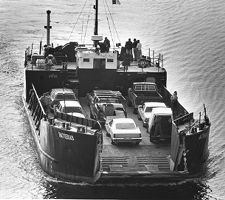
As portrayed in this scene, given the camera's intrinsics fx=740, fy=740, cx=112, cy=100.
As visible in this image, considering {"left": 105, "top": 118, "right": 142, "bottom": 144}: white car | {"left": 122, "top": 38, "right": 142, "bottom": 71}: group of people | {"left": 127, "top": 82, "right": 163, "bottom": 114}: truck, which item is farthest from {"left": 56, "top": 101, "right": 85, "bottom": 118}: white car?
{"left": 122, "top": 38, "right": 142, "bottom": 71}: group of people

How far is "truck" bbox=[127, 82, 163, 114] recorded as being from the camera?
→ 1965 inches

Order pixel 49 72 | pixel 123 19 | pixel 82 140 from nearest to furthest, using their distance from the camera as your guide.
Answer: pixel 82 140 < pixel 49 72 < pixel 123 19

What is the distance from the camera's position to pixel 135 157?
136 feet

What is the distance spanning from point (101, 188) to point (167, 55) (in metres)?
34.9

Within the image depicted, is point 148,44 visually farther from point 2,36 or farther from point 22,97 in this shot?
point 22,97

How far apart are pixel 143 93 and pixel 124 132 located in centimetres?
869

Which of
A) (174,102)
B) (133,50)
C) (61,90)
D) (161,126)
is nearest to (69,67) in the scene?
(61,90)

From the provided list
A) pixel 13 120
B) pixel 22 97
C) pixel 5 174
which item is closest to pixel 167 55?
pixel 22 97

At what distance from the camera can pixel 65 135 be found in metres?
40.3

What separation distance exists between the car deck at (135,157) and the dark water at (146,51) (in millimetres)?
1100

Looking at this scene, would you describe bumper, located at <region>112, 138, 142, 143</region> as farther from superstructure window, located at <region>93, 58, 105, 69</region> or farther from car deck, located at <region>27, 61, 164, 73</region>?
car deck, located at <region>27, 61, 164, 73</region>

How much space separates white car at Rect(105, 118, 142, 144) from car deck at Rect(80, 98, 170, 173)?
0.44 meters

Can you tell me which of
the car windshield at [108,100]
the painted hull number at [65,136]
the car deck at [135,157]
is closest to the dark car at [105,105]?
the car windshield at [108,100]

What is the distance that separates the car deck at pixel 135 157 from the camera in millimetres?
40688
